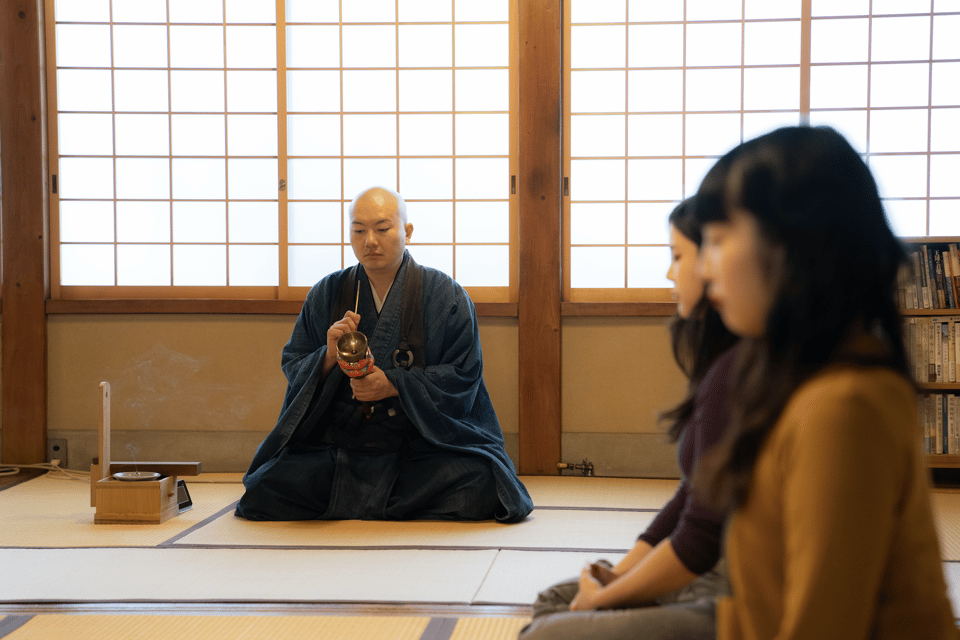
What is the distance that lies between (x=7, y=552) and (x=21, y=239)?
6.70ft

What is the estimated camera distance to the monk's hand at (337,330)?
2.92 m

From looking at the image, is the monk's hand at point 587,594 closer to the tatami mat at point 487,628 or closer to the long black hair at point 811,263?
the long black hair at point 811,263

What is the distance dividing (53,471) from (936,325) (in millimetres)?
4226

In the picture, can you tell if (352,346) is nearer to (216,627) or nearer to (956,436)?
(216,627)

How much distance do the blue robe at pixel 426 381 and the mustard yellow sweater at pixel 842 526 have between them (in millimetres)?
2089

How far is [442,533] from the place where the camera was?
270 cm

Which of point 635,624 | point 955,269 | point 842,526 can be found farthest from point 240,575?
point 955,269

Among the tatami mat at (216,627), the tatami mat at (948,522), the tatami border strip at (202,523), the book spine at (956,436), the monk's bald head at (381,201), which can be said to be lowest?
the tatami border strip at (202,523)

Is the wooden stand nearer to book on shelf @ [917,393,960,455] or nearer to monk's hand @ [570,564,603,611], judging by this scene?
monk's hand @ [570,564,603,611]

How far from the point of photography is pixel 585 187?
13.0ft

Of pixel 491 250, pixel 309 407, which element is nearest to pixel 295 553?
pixel 309 407

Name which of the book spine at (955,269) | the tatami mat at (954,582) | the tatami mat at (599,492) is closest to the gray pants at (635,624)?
the tatami mat at (954,582)

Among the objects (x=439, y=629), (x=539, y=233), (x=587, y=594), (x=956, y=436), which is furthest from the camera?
(x=539, y=233)

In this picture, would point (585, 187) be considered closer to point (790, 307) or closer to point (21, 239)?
point (21, 239)
